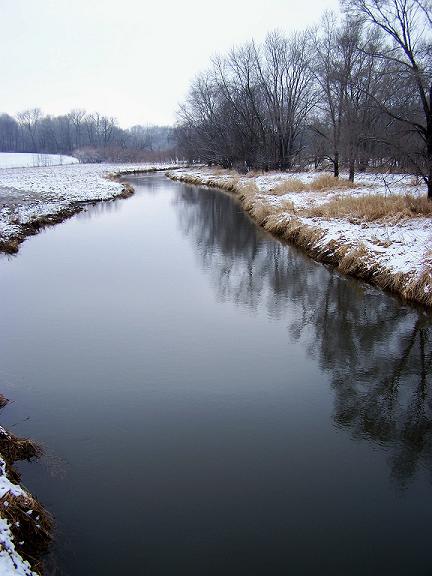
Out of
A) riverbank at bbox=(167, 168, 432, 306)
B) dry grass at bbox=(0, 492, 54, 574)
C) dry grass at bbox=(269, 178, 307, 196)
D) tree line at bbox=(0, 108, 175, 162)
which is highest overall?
tree line at bbox=(0, 108, 175, 162)

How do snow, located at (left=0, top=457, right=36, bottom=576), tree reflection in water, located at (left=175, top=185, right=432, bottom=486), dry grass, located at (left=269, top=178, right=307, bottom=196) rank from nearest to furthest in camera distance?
snow, located at (left=0, top=457, right=36, bottom=576), tree reflection in water, located at (left=175, top=185, right=432, bottom=486), dry grass, located at (left=269, top=178, right=307, bottom=196)

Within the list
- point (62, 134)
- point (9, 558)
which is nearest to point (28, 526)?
point (9, 558)

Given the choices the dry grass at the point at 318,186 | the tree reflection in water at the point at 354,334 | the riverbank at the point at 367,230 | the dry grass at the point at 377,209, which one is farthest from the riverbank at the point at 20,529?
the dry grass at the point at 318,186

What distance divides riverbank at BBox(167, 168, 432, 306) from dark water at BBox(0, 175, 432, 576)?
662 mm

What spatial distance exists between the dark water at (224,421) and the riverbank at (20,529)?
17cm

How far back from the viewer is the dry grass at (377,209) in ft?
46.3

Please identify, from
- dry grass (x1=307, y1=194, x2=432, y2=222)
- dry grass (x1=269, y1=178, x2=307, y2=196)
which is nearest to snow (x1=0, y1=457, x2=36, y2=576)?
dry grass (x1=307, y1=194, x2=432, y2=222)

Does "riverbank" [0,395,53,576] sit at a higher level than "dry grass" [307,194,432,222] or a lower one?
lower

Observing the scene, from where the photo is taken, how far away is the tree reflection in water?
17.9 feet

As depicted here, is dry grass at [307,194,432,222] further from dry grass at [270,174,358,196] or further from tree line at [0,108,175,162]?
tree line at [0,108,175,162]

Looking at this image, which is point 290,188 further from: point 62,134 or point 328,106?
point 62,134

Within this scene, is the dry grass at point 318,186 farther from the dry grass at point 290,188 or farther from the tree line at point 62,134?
the tree line at point 62,134

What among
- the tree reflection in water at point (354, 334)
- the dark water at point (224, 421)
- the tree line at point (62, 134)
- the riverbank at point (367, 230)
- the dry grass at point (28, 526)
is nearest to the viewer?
the dry grass at point (28, 526)

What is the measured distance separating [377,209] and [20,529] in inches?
547
